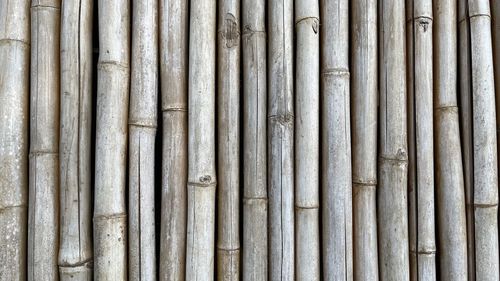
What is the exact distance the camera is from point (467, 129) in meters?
1.02

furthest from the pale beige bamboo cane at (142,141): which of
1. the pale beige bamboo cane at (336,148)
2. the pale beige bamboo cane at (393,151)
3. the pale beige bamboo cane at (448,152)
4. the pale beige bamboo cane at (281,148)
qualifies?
the pale beige bamboo cane at (448,152)

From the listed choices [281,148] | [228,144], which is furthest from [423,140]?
[228,144]

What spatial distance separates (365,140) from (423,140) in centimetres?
14

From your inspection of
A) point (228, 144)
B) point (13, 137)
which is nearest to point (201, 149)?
point (228, 144)

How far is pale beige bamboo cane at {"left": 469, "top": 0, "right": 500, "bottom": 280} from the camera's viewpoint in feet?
3.26

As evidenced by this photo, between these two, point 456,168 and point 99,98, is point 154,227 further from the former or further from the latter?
point 456,168

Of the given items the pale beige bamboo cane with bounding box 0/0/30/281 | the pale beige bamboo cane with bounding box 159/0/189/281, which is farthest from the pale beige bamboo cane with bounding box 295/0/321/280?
the pale beige bamboo cane with bounding box 0/0/30/281

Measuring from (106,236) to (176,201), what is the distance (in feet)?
0.56

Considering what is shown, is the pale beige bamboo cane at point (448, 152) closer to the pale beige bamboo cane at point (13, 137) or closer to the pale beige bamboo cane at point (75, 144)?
the pale beige bamboo cane at point (75, 144)

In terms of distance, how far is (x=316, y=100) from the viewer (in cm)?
99

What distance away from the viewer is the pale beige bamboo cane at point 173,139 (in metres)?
0.97

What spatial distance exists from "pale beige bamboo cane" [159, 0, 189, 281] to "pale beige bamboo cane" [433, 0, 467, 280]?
0.61m

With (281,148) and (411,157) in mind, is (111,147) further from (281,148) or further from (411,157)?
(411,157)

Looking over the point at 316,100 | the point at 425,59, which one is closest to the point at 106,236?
the point at 316,100
